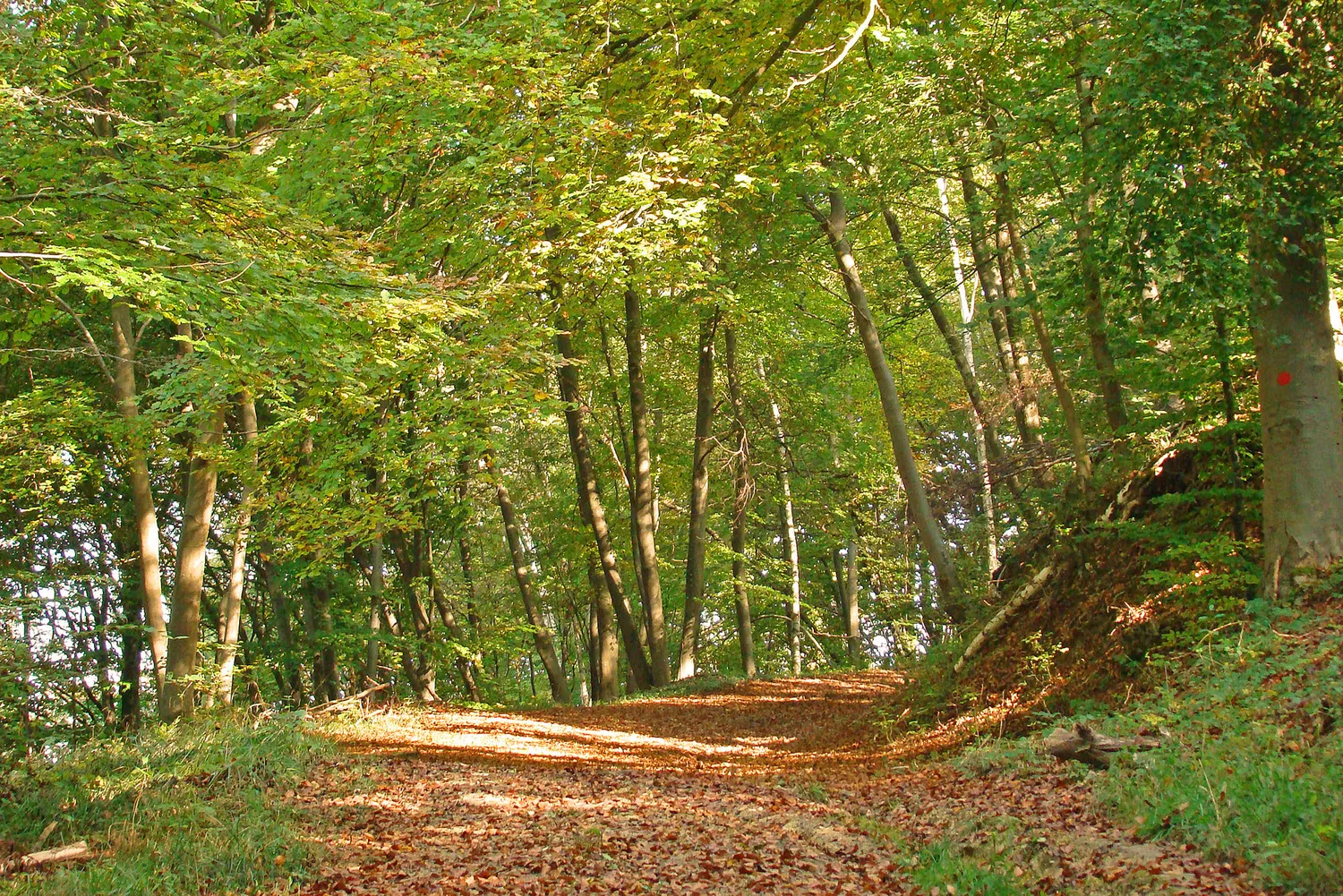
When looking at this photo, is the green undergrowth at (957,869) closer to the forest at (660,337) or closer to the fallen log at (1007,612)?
the forest at (660,337)

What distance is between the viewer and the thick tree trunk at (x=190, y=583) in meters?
10.7

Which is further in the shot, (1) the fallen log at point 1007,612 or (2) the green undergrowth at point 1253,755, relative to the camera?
(1) the fallen log at point 1007,612

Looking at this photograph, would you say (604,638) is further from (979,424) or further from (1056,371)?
(1056,371)

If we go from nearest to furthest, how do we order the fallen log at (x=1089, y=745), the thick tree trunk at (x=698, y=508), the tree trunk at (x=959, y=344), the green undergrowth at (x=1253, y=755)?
the green undergrowth at (x=1253, y=755) < the fallen log at (x=1089, y=745) < the tree trunk at (x=959, y=344) < the thick tree trunk at (x=698, y=508)

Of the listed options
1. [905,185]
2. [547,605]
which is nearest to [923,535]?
[905,185]

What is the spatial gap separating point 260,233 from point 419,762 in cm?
532

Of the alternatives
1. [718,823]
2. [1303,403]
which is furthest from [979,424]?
[718,823]

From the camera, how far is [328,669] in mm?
17750

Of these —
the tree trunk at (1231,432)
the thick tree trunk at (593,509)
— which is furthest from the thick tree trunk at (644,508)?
the tree trunk at (1231,432)

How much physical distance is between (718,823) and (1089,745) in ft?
9.22

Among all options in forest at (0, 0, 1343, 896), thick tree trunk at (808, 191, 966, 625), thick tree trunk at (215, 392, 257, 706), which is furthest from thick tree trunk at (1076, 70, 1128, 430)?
thick tree trunk at (215, 392, 257, 706)

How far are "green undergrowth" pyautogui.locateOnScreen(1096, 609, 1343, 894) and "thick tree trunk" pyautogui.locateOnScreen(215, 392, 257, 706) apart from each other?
9.74 metres

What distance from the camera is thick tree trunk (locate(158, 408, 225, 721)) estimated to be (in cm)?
1066

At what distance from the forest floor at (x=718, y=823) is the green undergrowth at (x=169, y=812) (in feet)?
1.16
